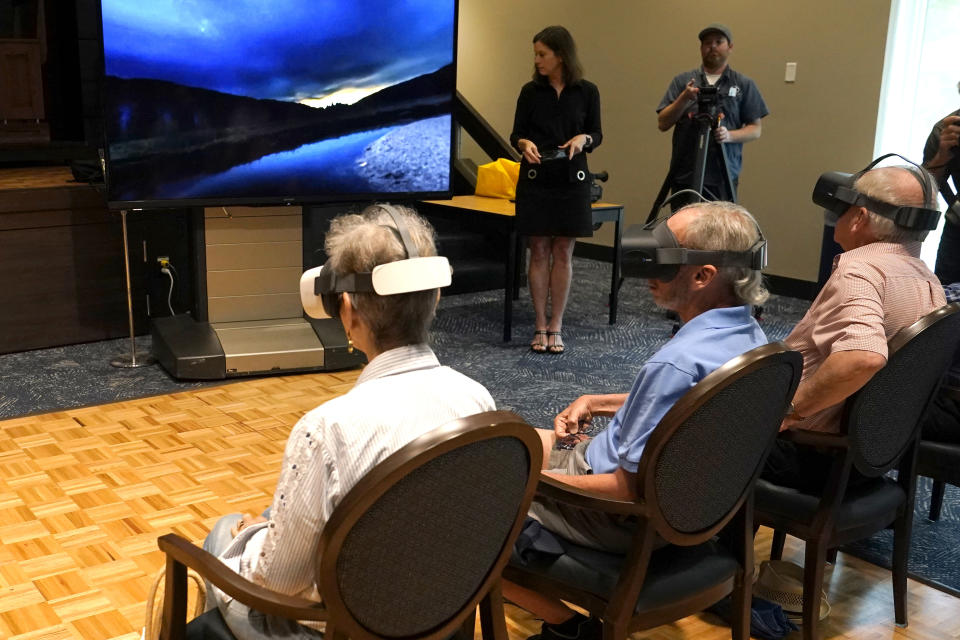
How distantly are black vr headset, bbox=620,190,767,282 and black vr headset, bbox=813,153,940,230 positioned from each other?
51 cm

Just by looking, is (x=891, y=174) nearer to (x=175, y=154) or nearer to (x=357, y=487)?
(x=357, y=487)

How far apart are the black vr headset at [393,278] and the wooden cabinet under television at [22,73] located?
4583mm

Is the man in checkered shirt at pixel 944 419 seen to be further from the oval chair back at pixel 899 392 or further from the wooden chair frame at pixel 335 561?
the wooden chair frame at pixel 335 561

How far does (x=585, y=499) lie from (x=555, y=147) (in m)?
3.27

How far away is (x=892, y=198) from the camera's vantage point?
2295 mm

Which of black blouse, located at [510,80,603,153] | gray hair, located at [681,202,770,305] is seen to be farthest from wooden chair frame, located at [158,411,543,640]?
black blouse, located at [510,80,603,153]

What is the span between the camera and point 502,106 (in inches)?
327

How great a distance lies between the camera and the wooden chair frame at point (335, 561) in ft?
4.13

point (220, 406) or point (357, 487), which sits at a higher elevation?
point (357, 487)

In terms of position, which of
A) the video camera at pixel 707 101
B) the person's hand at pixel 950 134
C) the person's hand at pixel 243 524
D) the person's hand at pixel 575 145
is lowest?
the person's hand at pixel 243 524

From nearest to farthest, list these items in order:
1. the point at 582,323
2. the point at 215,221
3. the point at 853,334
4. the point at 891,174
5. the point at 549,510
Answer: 1. the point at 549,510
2. the point at 853,334
3. the point at 891,174
4. the point at 215,221
5. the point at 582,323

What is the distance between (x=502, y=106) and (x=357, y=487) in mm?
7331

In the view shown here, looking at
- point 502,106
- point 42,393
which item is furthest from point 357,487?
point 502,106

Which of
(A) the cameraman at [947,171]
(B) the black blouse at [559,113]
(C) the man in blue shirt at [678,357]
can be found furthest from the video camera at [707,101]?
(C) the man in blue shirt at [678,357]
